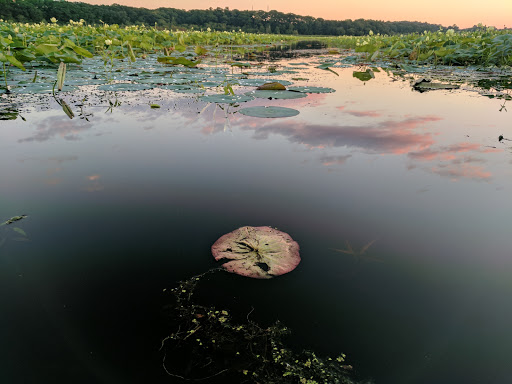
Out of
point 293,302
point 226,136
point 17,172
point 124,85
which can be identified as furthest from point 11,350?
point 124,85

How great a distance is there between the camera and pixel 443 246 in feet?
3.95

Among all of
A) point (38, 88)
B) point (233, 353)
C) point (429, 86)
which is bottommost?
point (38, 88)

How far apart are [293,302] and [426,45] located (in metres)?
10.1

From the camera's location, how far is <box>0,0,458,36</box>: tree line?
978 inches

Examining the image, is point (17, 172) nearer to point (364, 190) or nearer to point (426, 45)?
point (364, 190)

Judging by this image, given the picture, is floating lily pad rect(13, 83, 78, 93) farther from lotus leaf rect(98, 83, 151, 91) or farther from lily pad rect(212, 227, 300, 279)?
lily pad rect(212, 227, 300, 279)

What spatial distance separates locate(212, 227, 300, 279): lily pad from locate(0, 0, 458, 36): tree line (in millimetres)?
29159

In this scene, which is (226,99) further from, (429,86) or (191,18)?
(191,18)

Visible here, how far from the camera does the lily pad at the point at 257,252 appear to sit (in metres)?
1.07

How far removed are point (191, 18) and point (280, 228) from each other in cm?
4882

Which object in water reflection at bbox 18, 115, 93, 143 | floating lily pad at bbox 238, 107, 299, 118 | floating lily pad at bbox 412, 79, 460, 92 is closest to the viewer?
water reflection at bbox 18, 115, 93, 143

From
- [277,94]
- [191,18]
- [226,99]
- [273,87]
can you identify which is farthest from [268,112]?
[191,18]

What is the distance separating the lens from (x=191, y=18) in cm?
4234

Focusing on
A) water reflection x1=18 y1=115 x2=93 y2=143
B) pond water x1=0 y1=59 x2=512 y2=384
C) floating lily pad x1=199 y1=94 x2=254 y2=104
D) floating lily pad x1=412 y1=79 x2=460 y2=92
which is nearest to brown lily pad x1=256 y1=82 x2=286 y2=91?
floating lily pad x1=199 y1=94 x2=254 y2=104
